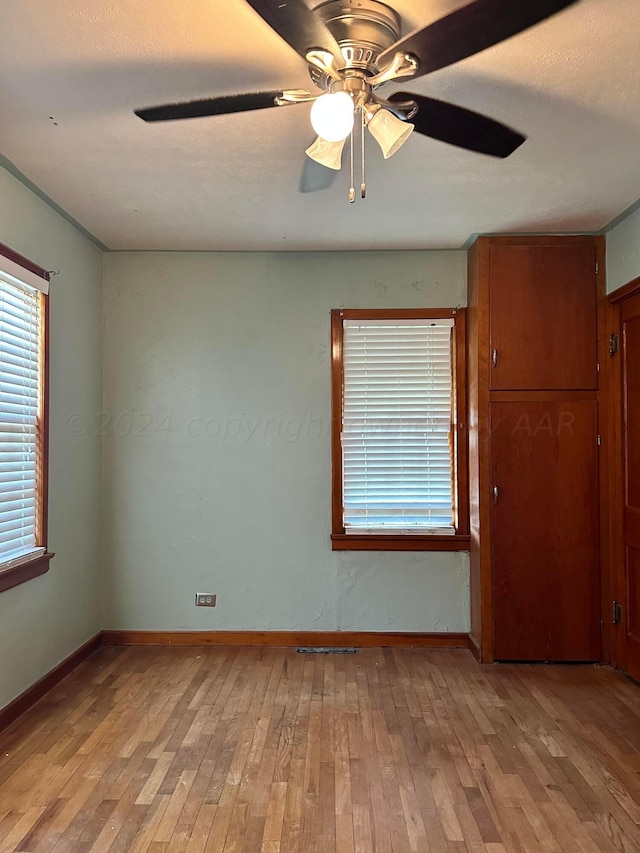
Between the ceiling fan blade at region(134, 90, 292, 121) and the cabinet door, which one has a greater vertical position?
the ceiling fan blade at region(134, 90, 292, 121)

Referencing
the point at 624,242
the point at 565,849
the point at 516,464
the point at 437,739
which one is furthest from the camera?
the point at 516,464

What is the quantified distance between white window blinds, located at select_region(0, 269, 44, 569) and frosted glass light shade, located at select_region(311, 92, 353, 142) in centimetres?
203

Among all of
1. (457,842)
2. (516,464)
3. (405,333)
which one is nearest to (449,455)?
(516,464)

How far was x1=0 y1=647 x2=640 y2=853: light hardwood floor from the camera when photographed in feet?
7.35

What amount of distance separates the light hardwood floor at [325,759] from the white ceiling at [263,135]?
2.67 m

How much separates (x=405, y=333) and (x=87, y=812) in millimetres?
3240

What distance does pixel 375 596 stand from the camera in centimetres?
430

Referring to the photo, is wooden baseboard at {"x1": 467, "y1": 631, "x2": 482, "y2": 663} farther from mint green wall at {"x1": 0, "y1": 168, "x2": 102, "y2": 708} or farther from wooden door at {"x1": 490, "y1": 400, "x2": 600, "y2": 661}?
mint green wall at {"x1": 0, "y1": 168, "x2": 102, "y2": 708}

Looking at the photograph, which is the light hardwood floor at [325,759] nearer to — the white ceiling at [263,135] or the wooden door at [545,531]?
the wooden door at [545,531]

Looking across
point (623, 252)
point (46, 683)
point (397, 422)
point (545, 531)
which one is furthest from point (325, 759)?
point (623, 252)

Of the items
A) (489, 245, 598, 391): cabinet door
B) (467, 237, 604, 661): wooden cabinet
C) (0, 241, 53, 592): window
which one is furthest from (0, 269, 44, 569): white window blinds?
(489, 245, 598, 391): cabinet door

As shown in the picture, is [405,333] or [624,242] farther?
[405,333]

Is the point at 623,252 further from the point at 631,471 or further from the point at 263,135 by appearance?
the point at 263,135

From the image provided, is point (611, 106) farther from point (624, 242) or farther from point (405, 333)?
point (405, 333)
